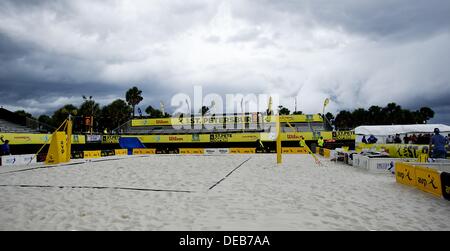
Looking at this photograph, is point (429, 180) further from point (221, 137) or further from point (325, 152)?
point (221, 137)

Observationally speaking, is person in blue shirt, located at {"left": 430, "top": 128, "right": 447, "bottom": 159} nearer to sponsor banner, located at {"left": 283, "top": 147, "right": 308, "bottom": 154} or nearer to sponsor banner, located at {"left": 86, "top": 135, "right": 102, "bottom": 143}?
sponsor banner, located at {"left": 283, "top": 147, "right": 308, "bottom": 154}

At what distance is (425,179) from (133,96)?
6871 cm

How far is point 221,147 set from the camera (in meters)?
36.2

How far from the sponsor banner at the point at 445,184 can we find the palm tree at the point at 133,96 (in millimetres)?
69118

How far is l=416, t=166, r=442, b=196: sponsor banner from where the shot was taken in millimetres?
7812

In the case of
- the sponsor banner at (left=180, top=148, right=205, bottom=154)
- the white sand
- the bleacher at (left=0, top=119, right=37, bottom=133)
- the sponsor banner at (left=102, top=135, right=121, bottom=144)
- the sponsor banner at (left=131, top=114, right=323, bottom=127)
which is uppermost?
the sponsor banner at (left=131, top=114, right=323, bottom=127)

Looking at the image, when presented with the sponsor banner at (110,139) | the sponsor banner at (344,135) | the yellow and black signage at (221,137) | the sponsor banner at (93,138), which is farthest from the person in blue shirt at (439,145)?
the sponsor banner at (110,139)

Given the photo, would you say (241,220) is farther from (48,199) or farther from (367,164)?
(367,164)

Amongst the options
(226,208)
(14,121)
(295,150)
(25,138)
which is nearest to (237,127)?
(295,150)

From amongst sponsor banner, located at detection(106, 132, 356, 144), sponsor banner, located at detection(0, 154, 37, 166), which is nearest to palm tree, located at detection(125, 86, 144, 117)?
sponsor banner, located at detection(106, 132, 356, 144)

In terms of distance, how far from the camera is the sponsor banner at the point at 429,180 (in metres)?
7.81

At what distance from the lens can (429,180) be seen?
Answer: 27.3 ft

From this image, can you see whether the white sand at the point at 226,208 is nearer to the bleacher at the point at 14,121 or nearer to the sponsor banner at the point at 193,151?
the sponsor banner at the point at 193,151
